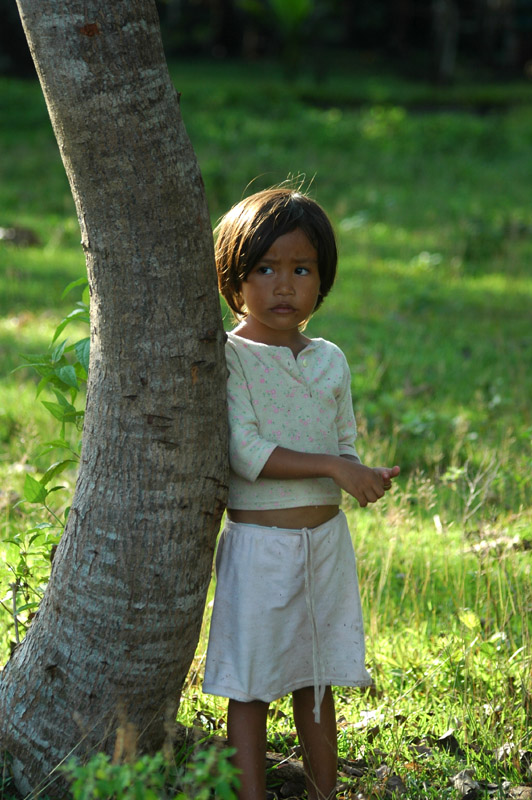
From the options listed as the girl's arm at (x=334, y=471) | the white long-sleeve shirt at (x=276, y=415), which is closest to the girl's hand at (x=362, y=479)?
the girl's arm at (x=334, y=471)

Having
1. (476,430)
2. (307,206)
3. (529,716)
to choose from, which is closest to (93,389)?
(307,206)

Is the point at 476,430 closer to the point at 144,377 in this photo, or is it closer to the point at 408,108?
the point at 144,377

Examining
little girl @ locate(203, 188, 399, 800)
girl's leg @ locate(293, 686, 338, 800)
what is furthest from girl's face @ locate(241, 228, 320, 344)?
girl's leg @ locate(293, 686, 338, 800)

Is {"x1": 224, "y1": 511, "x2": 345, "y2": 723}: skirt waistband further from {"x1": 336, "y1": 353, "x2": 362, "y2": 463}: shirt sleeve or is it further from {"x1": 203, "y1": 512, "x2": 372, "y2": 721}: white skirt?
{"x1": 336, "y1": 353, "x2": 362, "y2": 463}: shirt sleeve

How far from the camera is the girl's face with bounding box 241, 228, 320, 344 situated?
95.7 inches

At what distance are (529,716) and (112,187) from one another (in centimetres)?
201

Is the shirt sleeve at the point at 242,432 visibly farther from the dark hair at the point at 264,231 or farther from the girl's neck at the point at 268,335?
the dark hair at the point at 264,231

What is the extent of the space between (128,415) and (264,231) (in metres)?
0.62

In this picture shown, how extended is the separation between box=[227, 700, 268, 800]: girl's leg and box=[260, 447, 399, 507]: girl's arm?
606 mm

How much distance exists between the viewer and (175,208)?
211 centimetres

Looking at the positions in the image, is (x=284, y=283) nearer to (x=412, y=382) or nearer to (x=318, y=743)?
(x=318, y=743)

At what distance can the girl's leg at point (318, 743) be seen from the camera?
2459mm

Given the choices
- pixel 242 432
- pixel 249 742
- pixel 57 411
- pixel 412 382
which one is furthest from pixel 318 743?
pixel 412 382

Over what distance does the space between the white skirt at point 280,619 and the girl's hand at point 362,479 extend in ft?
0.63
